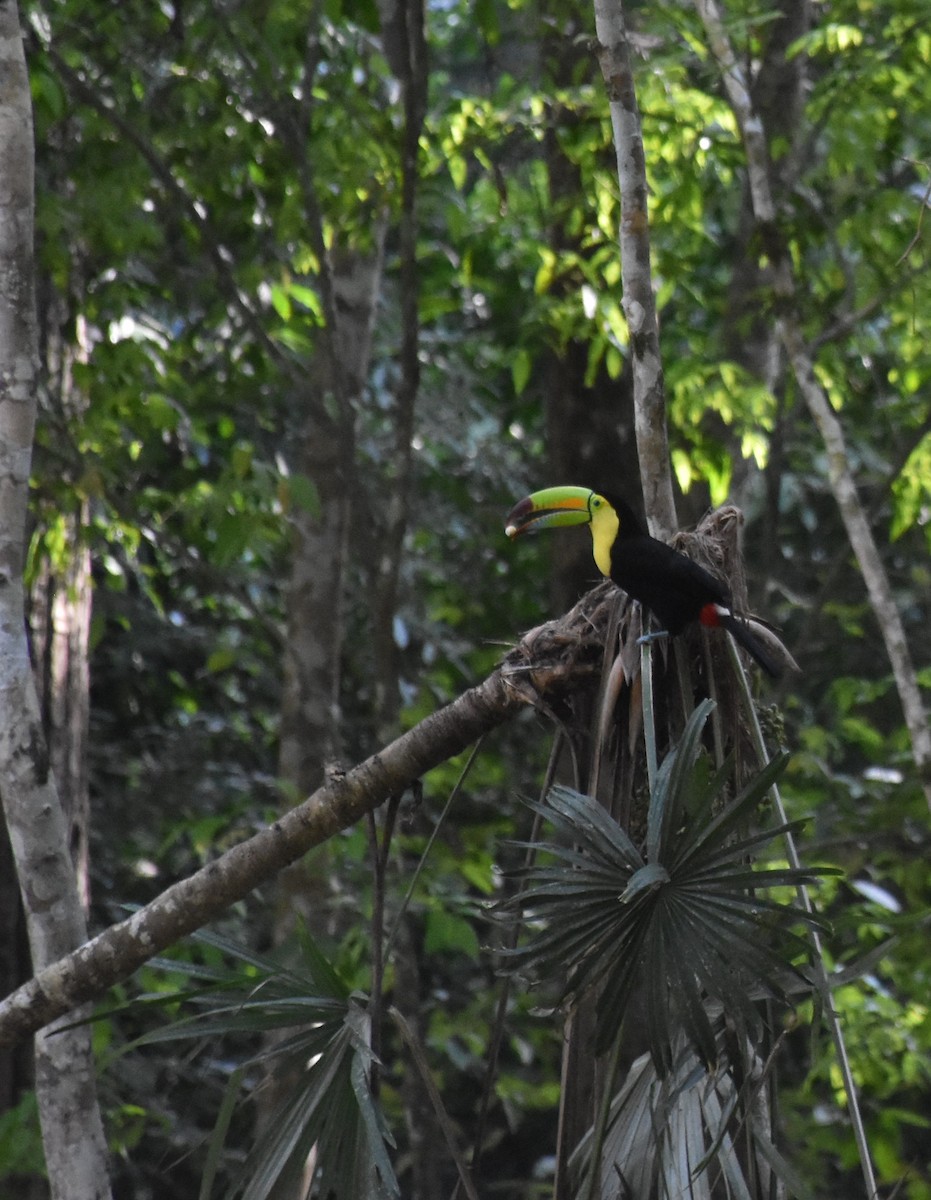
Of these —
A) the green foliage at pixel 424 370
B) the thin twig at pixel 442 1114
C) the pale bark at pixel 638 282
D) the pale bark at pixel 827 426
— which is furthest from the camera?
the green foliage at pixel 424 370

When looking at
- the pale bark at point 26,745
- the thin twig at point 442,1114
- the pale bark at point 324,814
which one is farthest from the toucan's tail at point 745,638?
the pale bark at point 26,745

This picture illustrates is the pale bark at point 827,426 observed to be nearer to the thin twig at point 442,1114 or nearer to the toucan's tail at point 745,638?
the toucan's tail at point 745,638

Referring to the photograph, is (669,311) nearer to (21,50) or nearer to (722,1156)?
(21,50)

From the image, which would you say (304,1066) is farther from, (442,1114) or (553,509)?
(553,509)

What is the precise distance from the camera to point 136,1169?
18.6ft

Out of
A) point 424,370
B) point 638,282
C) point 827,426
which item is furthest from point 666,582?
point 424,370

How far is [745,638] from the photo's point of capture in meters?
2.41

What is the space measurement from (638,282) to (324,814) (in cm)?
115

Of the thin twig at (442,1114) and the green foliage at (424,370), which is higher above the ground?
the green foliage at (424,370)

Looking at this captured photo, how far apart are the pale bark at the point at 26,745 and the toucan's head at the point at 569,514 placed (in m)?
0.94

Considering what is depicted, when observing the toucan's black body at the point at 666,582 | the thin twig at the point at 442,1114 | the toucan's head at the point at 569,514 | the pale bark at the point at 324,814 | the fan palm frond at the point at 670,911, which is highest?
the toucan's head at the point at 569,514

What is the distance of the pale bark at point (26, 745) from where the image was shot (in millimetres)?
2766

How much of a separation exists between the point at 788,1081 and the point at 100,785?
3299 mm

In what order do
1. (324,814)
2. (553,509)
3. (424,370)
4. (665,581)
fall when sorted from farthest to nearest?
1. (424,370)
2. (553,509)
3. (324,814)
4. (665,581)
